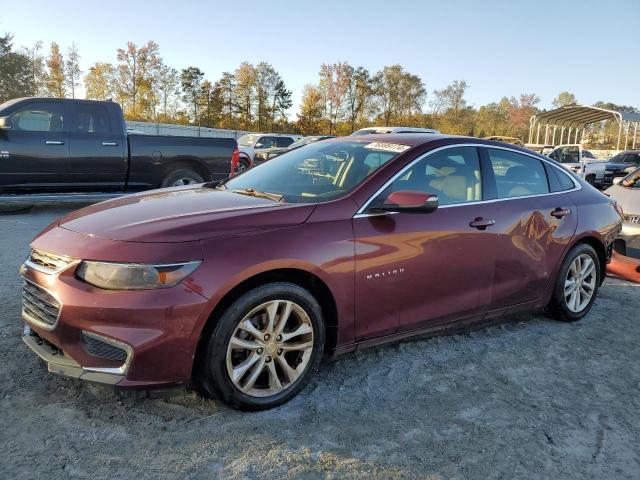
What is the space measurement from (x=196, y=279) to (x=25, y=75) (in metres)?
57.5

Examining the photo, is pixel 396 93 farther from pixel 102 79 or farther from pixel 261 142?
pixel 261 142

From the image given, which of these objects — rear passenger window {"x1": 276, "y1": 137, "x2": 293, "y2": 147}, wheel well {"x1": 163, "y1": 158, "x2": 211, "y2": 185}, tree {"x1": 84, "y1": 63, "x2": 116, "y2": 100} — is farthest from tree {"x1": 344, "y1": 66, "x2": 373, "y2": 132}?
wheel well {"x1": 163, "y1": 158, "x2": 211, "y2": 185}

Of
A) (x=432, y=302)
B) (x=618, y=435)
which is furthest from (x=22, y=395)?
(x=618, y=435)

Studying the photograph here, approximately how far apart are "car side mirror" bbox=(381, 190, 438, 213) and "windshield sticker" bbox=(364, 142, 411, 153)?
1.65ft

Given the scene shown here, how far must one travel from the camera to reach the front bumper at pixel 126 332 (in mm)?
2512

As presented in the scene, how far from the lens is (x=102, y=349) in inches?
101

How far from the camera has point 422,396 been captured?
3.13 meters

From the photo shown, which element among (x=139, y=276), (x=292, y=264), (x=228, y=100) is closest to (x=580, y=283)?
(x=292, y=264)

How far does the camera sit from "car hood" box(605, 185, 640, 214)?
20.8ft

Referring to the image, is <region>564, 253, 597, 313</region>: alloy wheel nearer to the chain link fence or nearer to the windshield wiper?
the windshield wiper

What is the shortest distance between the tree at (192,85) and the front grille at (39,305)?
56.5 metres

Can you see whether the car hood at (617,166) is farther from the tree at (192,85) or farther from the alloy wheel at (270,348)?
the tree at (192,85)

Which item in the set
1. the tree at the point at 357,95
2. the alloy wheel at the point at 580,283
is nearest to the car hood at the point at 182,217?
the alloy wheel at the point at 580,283

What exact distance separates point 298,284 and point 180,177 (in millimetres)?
7286
